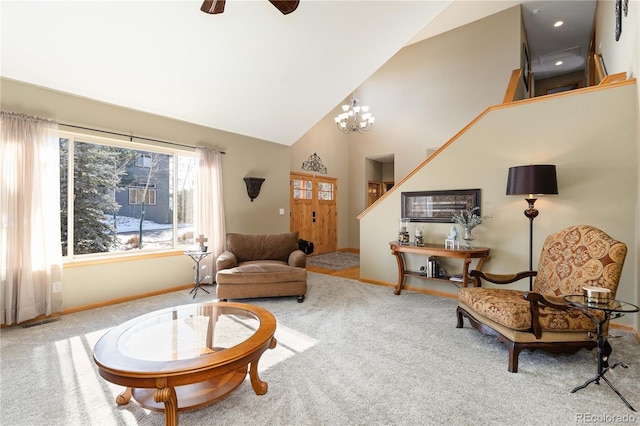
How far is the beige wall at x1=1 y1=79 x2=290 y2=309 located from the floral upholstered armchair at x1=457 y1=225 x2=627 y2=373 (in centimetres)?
413

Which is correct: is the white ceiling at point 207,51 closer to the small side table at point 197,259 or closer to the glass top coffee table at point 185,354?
the small side table at point 197,259

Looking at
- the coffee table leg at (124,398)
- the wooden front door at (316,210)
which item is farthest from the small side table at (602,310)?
the wooden front door at (316,210)

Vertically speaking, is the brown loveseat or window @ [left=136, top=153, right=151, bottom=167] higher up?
window @ [left=136, top=153, right=151, bottom=167]

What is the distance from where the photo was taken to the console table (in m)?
3.53

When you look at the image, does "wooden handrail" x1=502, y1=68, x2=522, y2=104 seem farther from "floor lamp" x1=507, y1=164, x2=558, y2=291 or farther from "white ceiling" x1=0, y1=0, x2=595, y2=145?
"floor lamp" x1=507, y1=164, x2=558, y2=291

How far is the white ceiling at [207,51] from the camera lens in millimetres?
2842

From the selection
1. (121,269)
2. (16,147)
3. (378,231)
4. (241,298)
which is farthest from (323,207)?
(16,147)

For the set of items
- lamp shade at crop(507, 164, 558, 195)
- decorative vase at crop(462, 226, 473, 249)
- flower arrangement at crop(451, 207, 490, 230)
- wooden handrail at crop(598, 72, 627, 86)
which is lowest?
decorative vase at crop(462, 226, 473, 249)

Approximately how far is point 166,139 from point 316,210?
4176 mm

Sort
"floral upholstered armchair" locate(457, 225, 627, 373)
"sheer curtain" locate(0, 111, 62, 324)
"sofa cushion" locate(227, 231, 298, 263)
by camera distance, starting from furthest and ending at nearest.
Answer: "sofa cushion" locate(227, 231, 298, 263), "sheer curtain" locate(0, 111, 62, 324), "floral upholstered armchair" locate(457, 225, 627, 373)

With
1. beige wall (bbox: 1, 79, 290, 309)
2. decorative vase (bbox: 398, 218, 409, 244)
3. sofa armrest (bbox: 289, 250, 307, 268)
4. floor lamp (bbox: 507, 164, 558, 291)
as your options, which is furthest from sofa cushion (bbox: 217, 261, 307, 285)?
floor lamp (bbox: 507, 164, 558, 291)

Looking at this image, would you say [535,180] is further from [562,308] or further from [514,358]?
[514,358]

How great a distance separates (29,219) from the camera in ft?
10.2

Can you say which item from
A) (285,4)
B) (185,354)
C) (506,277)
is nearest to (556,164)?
(506,277)
